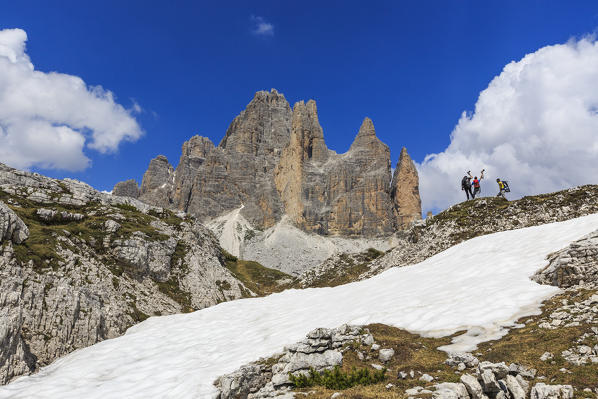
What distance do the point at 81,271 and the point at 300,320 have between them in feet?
77.8

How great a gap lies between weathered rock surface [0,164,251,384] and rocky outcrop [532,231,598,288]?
1317 inches

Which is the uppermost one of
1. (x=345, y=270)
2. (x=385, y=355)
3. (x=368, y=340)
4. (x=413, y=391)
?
(x=345, y=270)

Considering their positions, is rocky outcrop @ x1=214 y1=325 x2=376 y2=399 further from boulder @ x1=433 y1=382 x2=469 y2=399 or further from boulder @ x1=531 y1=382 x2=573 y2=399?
boulder @ x1=531 y1=382 x2=573 y2=399

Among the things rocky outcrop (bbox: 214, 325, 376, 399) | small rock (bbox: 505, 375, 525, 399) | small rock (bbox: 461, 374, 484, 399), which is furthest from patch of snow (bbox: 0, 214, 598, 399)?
small rock (bbox: 461, 374, 484, 399)

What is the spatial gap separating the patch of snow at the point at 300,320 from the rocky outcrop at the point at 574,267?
0.94 m

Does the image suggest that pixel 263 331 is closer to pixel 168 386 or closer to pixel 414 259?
pixel 168 386

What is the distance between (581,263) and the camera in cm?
2014

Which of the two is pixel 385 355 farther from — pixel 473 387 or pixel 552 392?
pixel 552 392

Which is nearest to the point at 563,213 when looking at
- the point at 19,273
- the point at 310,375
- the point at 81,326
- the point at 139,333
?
the point at 310,375

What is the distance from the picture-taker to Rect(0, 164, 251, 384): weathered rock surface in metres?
25.2

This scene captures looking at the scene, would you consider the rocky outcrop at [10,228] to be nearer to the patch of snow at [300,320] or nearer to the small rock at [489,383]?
the patch of snow at [300,320]

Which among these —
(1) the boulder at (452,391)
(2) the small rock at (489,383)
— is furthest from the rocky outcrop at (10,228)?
(2) the small rock at (489,383)

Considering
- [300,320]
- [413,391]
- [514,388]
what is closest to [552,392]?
[514,388]

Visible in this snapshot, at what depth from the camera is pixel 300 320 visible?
2388 cm
